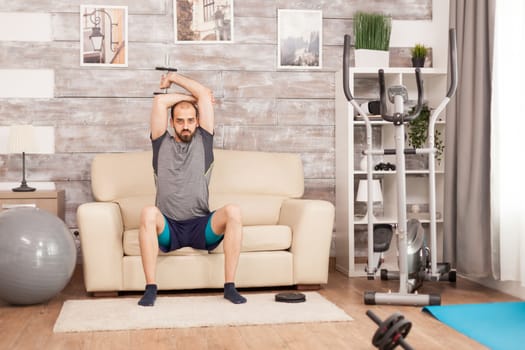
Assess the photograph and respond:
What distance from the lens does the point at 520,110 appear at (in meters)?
4.16

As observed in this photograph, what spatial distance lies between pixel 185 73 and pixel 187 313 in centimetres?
228

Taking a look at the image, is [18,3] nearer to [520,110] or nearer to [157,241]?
[157,241]

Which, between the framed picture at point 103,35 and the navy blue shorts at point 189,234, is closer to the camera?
the navy blue shorts at point 189,234

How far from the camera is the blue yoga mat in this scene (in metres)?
3.15

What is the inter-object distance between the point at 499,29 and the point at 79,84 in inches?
115

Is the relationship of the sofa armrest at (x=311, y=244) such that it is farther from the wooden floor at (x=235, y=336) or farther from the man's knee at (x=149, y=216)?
the man's knee at (x=149, y=216)

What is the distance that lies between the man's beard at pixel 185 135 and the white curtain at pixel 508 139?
5.80 ft

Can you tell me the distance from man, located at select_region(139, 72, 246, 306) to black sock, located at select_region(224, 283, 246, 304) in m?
0.03

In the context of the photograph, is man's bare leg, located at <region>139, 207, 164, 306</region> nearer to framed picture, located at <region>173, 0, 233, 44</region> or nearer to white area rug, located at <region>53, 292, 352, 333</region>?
white area rug, located at <region>53, 292, 352, 333</region>

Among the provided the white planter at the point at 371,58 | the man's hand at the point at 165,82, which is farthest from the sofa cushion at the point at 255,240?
the white planter at the point at 371,58

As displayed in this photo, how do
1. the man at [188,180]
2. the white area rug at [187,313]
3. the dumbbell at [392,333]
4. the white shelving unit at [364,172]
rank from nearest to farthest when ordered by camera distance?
the dumbbell at [392,333] < the white area rug at [187,313] < the man at [188,180] < the white shelving unit at [364,172]

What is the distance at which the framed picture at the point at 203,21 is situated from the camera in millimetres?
5426

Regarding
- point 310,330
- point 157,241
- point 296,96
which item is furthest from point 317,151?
point 310,330

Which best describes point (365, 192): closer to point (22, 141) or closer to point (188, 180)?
point (188, 180)
